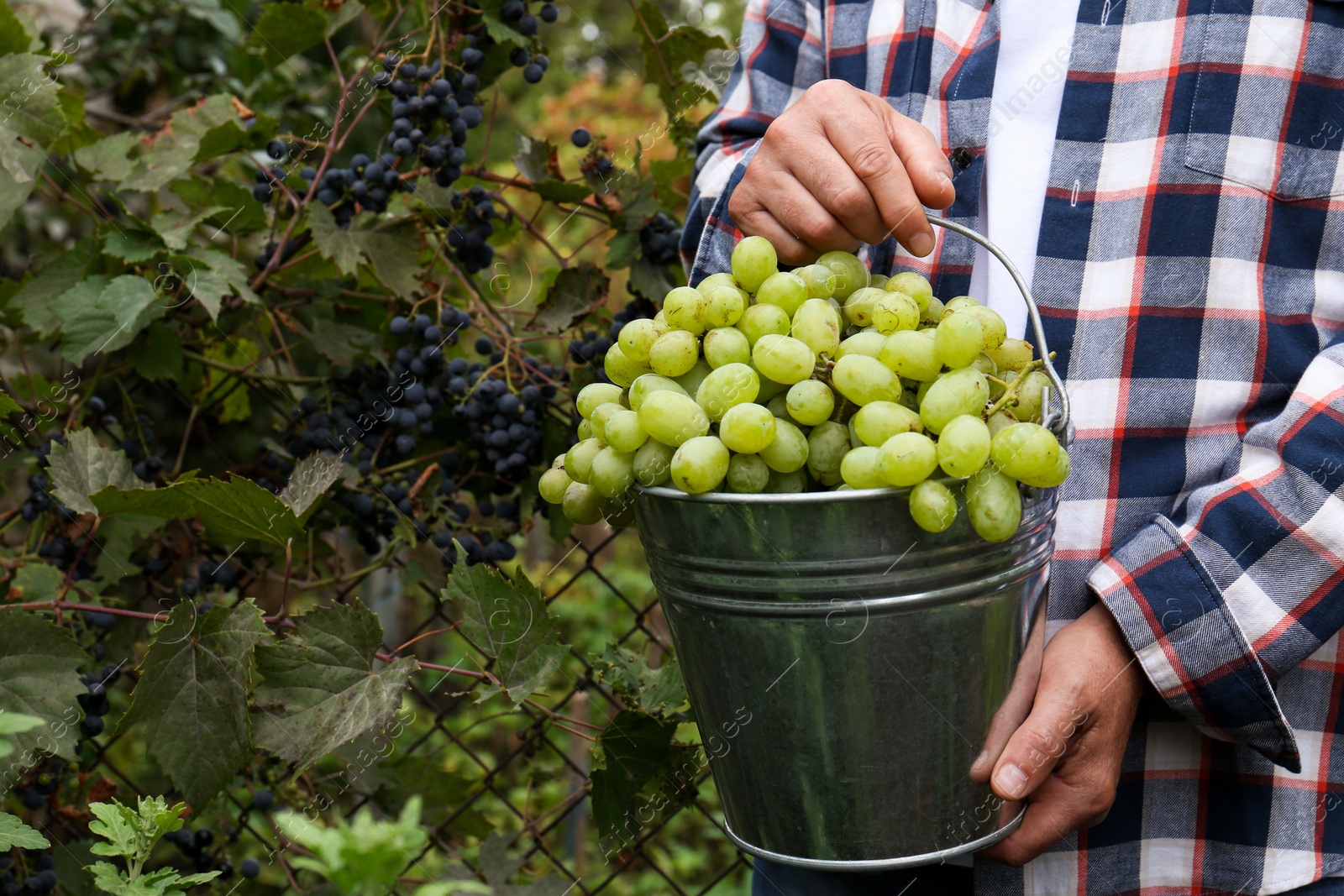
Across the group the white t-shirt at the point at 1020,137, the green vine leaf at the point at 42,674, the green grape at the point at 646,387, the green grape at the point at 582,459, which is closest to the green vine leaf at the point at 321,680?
the green vine leaf at the point at 42,674

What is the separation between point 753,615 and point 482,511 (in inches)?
30.6

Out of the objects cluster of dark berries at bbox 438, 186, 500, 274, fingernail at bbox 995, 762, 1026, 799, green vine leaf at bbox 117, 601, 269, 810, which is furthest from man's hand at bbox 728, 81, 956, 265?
green vine leaf at bbox 117, 601, 269, 810

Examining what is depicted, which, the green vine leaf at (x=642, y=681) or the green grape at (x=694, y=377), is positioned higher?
the green grape at (x=694, y=377)

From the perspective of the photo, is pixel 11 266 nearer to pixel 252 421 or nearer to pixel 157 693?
pixel 252 421

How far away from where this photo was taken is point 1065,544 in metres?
1.00

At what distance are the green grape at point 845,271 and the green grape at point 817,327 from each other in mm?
81

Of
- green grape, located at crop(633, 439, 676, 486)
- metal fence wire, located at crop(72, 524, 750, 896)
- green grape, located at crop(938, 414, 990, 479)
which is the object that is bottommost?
metal fence wire, located at crop(72, 524, 750, 896)

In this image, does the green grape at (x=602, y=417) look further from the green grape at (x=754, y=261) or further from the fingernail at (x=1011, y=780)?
the fingernail at (x=1011, y=780)

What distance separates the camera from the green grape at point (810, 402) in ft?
2.62

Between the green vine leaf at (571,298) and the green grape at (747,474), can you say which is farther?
the green vine leaf at (571,298)

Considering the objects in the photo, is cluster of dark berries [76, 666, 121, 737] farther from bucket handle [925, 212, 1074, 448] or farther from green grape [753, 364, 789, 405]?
bucket handle [925, 212, 1074, 448]

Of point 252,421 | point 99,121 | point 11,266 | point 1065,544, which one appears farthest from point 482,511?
point 11,266

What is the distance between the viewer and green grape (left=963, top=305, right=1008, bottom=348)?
2.82 ft

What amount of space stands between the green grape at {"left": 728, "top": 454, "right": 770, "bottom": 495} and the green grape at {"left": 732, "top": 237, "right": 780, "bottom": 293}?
18 centimetres
